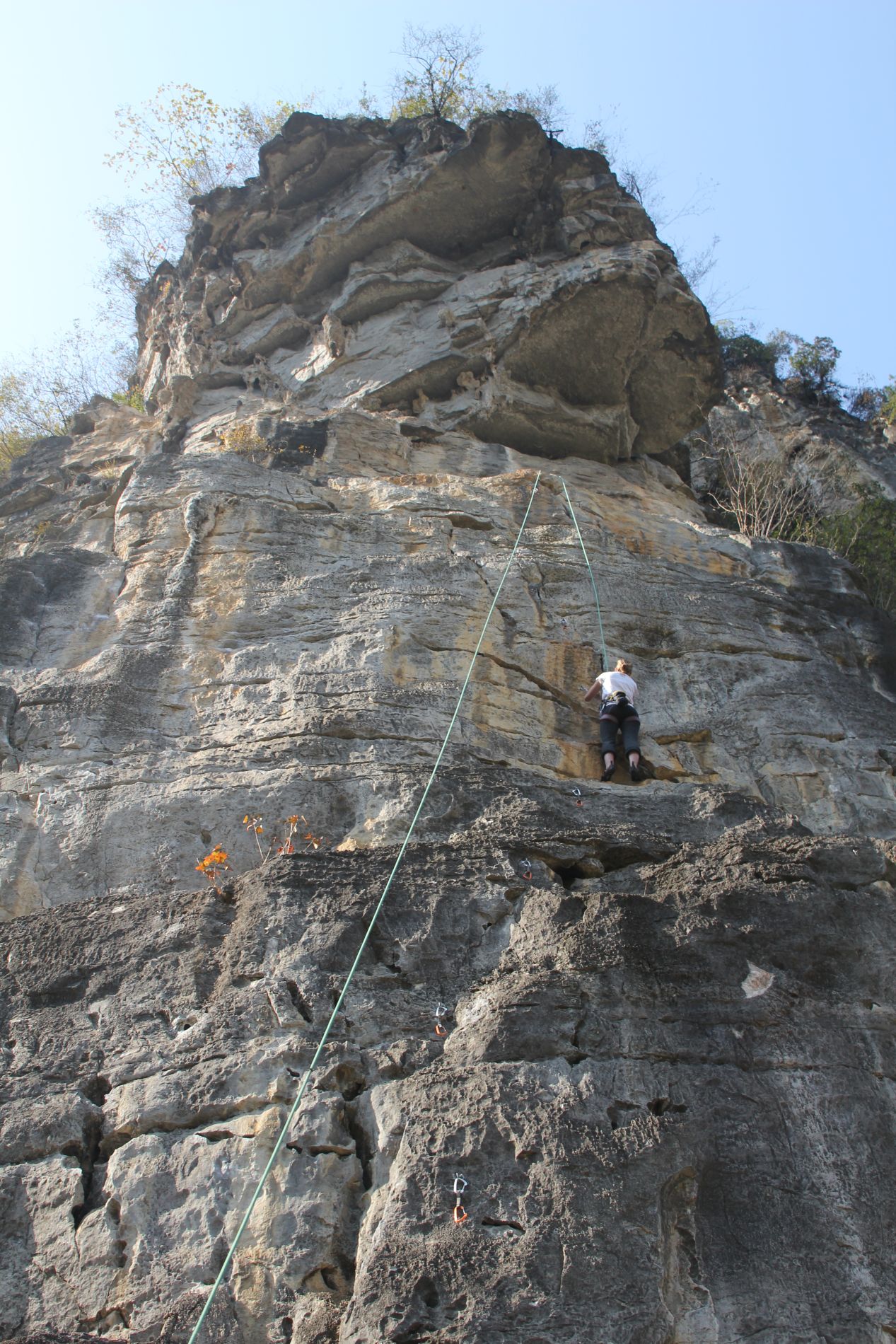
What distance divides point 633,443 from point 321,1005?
9.87m

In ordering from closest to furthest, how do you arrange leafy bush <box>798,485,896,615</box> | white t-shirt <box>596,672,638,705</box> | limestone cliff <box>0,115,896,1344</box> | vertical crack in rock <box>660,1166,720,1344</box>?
vertical crack in rock <box>660,1166,720,1344</box> → limestone cliff <box>0,115,896,1344</box> → white t-shirt <box>596,672,638,705</box> → leafy bush <box>798,485,896,615</box>

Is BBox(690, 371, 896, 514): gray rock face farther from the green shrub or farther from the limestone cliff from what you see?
the green shrub

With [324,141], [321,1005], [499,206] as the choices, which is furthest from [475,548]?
[324,141]

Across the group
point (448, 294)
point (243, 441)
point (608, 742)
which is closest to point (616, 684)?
point (608, 742)

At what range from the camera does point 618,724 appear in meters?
8.33

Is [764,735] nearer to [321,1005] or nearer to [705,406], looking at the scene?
[321,1005]

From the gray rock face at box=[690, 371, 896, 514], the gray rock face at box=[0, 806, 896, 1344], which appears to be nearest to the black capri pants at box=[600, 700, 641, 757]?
the gray rock face at box=[0, 806, 896, 1344]

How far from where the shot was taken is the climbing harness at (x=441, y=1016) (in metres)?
5.57

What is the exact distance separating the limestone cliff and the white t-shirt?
1.42 ft

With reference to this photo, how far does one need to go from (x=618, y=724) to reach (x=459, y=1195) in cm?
421

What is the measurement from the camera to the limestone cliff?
15.6 feet

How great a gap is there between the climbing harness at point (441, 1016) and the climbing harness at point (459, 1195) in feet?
2.71

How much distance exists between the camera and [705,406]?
1400cm

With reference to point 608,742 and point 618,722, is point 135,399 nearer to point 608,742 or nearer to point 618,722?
point 618,722
